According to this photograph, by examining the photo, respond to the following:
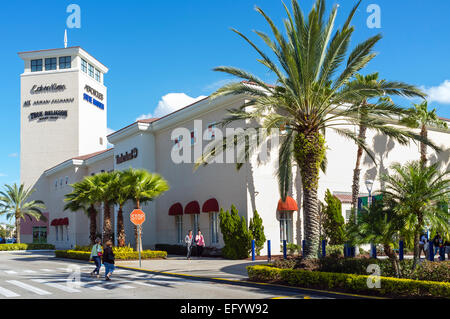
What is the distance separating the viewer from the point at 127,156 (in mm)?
37594

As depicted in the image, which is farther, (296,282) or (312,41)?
(312,41)

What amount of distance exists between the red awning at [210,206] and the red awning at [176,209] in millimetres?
3169

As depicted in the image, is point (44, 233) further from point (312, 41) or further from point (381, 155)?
point (312, 41)

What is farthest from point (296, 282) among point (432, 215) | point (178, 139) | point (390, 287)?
point (178, 139)

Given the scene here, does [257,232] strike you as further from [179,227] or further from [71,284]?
[71,284]

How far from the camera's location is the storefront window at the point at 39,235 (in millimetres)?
60906

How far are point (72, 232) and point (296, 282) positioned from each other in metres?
42.9

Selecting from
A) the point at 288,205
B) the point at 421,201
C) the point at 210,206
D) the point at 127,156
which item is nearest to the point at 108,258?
the point at 421,201

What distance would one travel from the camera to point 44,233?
61.0 meters

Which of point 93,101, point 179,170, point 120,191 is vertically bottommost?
point 120,191

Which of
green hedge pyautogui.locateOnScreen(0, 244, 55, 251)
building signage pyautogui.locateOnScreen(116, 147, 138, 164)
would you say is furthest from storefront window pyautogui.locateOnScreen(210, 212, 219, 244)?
green hedge pyautogui.locateOnScreen(0, 244, 55, 251)

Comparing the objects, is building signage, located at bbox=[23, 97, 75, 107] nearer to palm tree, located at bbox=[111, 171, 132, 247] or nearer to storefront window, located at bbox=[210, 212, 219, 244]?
palm tree, located at bbox=[111, 171, 132, 247]

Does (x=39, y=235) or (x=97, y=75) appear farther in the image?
(x=97, y=75)

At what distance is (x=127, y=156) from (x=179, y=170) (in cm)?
676
